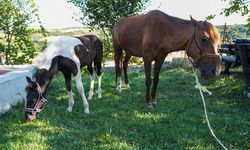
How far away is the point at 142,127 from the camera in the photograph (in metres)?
5.42

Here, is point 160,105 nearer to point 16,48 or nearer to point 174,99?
point 174,99

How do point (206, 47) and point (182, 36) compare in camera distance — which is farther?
point (182, 36)

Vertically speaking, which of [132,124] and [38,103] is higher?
[38,103]

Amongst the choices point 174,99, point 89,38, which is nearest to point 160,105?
point 174,99

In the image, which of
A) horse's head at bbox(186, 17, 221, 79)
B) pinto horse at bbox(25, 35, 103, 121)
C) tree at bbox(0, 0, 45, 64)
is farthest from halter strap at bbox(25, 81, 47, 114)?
tree at bbox(0, 0, 45, 64)

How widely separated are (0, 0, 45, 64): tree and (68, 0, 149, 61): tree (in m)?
3.40

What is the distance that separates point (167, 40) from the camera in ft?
20.9

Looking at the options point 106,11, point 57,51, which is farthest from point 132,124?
point 106,11

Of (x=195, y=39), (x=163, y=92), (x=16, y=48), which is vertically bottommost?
(x=163, y=92)

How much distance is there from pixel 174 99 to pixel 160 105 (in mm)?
742

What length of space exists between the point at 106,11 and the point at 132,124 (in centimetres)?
982

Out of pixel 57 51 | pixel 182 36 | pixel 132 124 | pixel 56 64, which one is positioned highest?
pixel 182 36

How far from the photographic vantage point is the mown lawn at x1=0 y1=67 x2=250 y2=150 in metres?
4.69

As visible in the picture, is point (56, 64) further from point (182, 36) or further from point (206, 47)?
point (206, 47)
